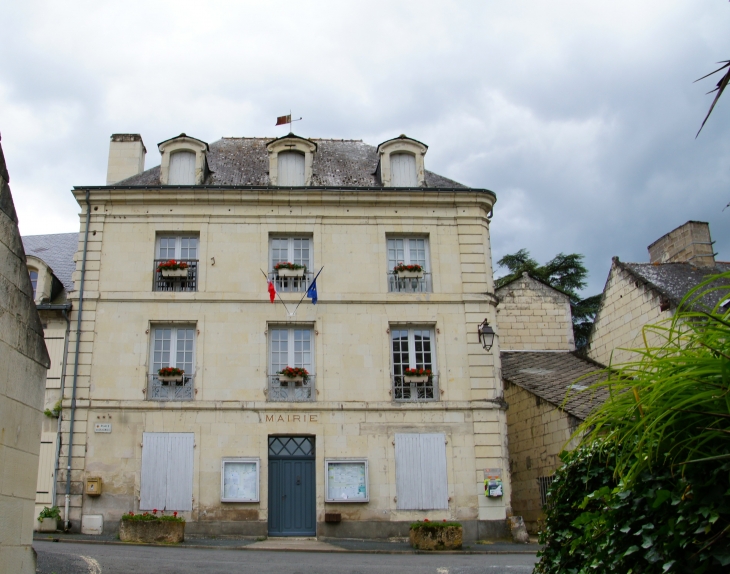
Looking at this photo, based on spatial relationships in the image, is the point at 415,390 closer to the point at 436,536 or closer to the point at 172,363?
the point at 436,536

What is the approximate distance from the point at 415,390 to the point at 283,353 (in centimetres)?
303

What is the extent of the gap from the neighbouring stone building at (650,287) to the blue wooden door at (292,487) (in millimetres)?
8545

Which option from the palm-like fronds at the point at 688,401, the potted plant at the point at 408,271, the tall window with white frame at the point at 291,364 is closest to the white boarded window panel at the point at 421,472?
the tall window with white frame at the point at 291,364

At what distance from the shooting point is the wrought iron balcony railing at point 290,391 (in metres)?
15.4

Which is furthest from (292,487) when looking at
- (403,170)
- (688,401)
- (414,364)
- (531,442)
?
(688,401)

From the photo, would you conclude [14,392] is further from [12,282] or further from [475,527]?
[475,527]

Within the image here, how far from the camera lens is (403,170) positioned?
17.7 m

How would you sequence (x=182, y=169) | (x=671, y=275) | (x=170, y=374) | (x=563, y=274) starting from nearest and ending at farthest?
(x=170, y=374)
(x=182, y=169)
(x=671, y=275)
(x=563, y=274)

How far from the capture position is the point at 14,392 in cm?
567

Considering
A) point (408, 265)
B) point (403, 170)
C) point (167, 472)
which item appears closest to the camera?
point (167, 472)

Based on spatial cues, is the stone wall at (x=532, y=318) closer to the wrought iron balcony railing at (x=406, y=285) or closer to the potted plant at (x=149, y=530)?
the wrought iron balcony railing at (x=406, y=285)

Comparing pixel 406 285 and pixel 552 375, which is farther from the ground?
pixel 406 285

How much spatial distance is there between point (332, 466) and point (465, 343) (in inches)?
157

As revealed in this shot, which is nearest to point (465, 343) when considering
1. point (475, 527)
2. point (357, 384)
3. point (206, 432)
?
point (357, 384)
